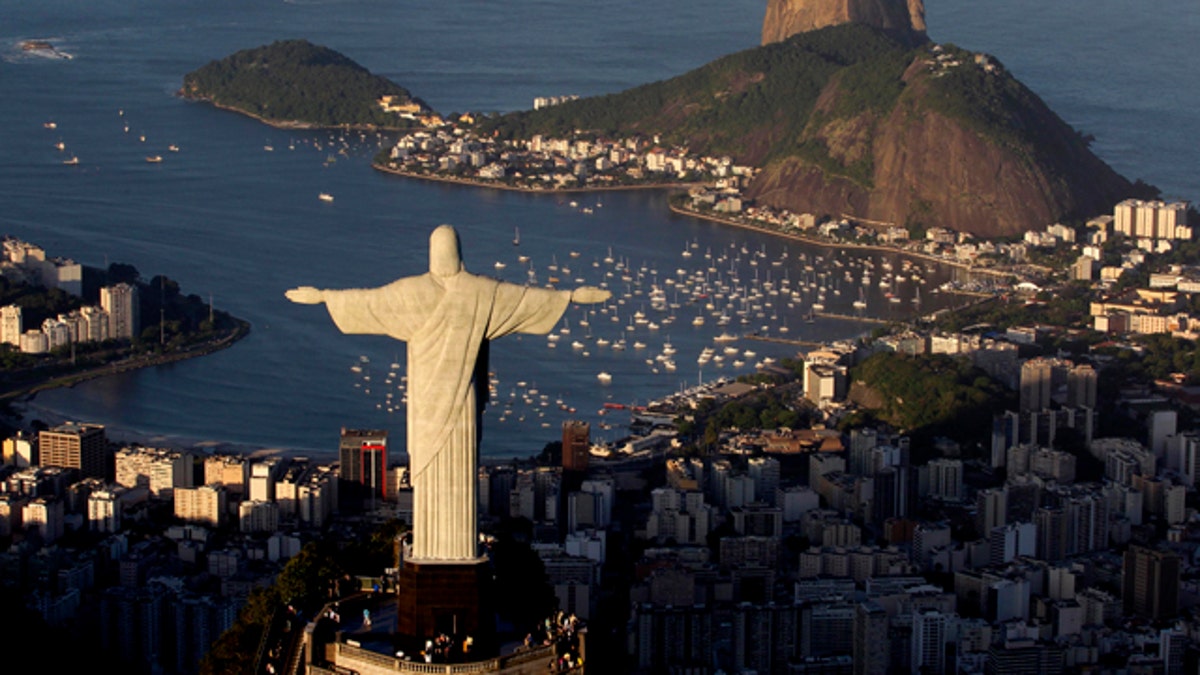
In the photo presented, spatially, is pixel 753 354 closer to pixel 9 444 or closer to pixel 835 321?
pixel 835 321

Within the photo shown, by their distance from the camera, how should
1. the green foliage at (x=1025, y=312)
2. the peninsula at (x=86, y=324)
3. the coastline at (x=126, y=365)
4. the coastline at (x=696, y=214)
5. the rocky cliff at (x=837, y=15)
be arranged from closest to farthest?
the coastline at (x=126, y=365)
the peninsula at (x=86, y=324)
the green foliage at (x=1025, y=312)
the coastline at (x=696, y=214)
the rocky cliff at (x=837, y=15)

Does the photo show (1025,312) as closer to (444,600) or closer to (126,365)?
(126,365)

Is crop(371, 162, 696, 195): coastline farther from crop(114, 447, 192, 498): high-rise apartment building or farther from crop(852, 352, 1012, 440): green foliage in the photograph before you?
crop(114, 447, 192, 498): high-rise apartment building

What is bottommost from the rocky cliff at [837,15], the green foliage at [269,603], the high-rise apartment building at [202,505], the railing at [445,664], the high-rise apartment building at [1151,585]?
the high-rise apartment building at [1151,585]

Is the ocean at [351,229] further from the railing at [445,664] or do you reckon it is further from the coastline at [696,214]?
the railing at [445,664]

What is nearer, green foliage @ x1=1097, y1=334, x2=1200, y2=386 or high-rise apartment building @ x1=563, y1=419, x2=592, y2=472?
high-rise apartment building @ x1=563, y1=419, x2=592, y2=472

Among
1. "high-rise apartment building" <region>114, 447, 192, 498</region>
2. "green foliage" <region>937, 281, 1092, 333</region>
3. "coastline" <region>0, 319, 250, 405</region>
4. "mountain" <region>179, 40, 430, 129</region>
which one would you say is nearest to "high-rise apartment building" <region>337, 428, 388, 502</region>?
"high-rise apartment building" <region>114, 447, 192, 498</region>

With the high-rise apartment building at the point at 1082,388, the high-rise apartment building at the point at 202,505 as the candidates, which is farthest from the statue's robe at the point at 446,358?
the high-rise apartment building at the point at 1082,388
